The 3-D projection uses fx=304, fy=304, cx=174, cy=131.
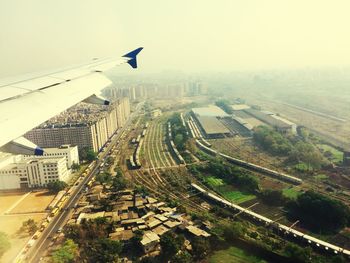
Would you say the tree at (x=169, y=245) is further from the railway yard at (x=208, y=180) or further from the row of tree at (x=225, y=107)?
the row of tree at (x=225, y=107)

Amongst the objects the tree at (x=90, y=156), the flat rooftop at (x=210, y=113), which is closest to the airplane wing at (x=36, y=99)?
the tree at (x=90, y=156)

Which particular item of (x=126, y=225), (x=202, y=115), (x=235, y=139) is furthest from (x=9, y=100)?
(x=202, y=115)

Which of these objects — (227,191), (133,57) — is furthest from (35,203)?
(133,57)

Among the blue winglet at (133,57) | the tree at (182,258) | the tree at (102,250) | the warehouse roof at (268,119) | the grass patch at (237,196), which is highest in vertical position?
the blue winglet at (133,57)

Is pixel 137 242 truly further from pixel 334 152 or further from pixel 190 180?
pixel 334 152

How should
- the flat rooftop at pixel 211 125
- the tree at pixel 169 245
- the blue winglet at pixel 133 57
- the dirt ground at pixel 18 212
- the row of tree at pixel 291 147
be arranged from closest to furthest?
the blue winglet at pixel 133 57
the tree at pixel 169 245
the dirt ground at pixel 18 212
the row of tree at pixel 291 147
the flat rooftop at pixel 211 125

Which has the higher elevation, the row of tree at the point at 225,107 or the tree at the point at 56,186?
the row of tree at the point at 225,107
